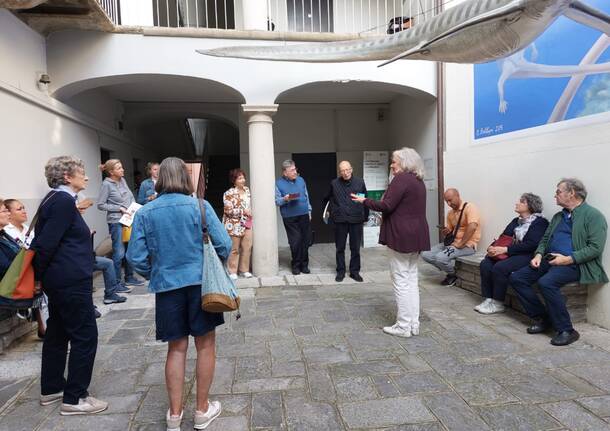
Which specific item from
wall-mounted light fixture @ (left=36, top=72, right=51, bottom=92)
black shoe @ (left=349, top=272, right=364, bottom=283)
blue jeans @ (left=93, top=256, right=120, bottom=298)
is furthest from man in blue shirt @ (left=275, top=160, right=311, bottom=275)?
wall-mounted light fixture @ (left=36, top=72, right=51, bottom=92)

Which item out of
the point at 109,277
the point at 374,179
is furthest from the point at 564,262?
the point at 374,179

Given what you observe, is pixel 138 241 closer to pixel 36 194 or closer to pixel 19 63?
pixel 36 194

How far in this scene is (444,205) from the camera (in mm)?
6812

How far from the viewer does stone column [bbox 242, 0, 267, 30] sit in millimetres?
6184

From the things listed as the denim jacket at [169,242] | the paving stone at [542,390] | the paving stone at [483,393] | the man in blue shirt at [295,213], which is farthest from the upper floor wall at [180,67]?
the paving stone at [542,390]

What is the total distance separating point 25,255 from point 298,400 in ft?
6.23

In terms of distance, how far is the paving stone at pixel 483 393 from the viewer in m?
2.66

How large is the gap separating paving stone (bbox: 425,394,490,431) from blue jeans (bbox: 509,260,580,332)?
5.07 ft

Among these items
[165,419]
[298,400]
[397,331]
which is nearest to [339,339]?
[397,331]

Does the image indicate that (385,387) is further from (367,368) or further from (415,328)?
(415,328)

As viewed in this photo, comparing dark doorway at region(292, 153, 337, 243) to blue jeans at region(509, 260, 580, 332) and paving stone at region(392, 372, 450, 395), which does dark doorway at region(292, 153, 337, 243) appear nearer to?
blue jeans at region(509, 260, 580, 332)

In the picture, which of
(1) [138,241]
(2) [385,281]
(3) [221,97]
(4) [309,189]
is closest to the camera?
(1) [138,241]

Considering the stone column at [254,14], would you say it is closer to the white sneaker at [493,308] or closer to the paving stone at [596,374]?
the white sneaker at [493,308]

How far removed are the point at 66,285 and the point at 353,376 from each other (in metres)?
2.01
